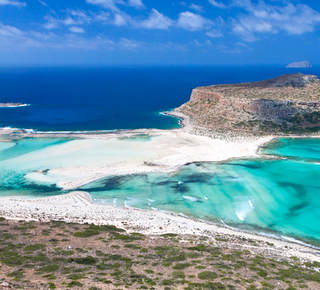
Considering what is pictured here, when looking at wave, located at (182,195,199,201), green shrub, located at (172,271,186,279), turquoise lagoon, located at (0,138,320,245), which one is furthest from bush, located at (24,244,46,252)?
wave, located at (182,195,199,201)

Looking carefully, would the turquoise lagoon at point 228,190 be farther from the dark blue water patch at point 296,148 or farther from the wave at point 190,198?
the dark blue water patch at point 296,148

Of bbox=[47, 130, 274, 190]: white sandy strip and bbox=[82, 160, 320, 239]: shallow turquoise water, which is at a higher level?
bbox=[47, 130, 274, 190]: white sandy strip

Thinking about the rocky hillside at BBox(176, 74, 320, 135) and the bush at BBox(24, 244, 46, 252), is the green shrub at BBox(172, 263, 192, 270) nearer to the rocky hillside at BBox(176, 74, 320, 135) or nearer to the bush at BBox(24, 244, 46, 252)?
the bush at BBox(24, 244, 46, 252)

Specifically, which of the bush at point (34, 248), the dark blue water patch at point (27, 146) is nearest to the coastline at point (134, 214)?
the bush at point (34, 248)

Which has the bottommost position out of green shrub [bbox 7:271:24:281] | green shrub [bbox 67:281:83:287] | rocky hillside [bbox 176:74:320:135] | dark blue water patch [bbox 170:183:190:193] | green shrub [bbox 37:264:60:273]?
green shrub [bbox 37:264:60:273]

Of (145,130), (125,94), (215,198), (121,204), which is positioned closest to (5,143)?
(145,130)

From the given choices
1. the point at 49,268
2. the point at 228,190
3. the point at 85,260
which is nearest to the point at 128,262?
the point at 85,260

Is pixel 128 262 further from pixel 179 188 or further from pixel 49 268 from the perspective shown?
pixel 179 188
